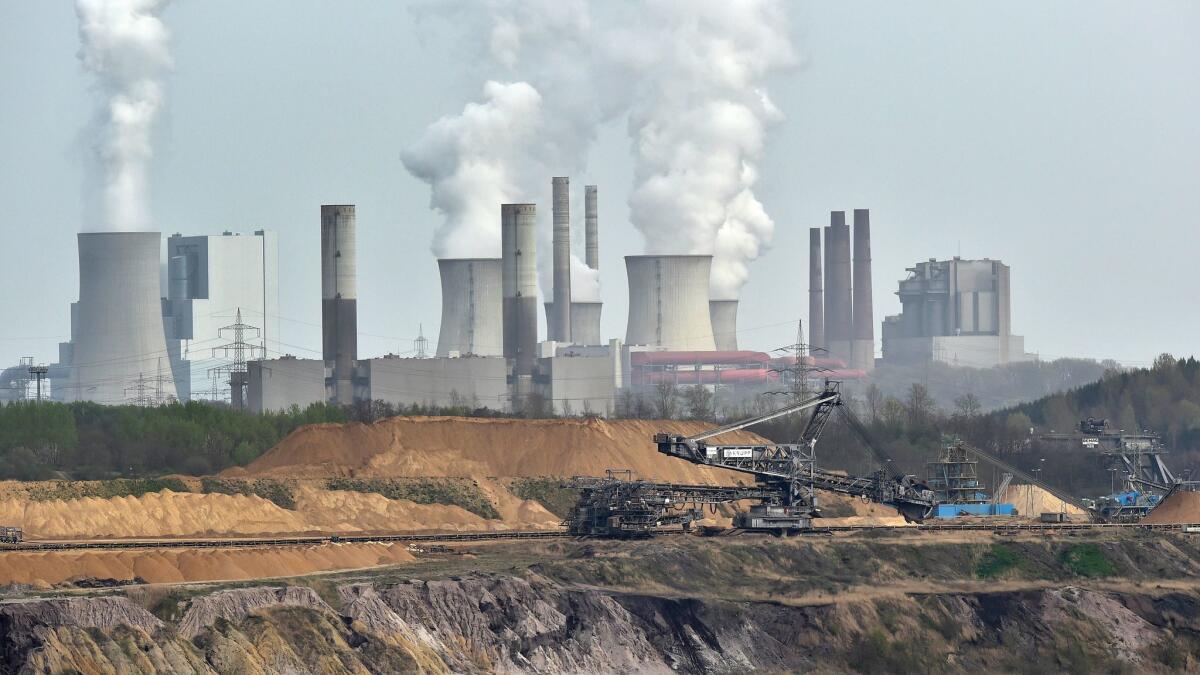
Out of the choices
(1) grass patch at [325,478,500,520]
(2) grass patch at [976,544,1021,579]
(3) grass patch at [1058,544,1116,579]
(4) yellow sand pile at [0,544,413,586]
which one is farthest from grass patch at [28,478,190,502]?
(3) grass patch at [1058,544,1116,579]

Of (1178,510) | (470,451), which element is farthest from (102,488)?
(1178,510)

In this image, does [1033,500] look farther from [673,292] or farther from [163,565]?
[673,292]

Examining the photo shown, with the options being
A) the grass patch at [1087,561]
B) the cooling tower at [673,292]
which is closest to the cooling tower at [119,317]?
the cooling tower at [673,292]

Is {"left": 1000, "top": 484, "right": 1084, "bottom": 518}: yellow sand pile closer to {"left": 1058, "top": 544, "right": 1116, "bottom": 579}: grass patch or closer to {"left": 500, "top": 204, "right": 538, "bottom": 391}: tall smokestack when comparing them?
{"left": 1058, "top": 544, "right": 1116, "bottom": 579}: grass patch

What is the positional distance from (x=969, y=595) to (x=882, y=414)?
312 feet

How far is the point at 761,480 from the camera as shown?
8894cm

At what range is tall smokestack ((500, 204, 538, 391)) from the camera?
15838cm

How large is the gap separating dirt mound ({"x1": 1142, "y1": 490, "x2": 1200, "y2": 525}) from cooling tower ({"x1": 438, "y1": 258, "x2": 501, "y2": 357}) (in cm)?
7946

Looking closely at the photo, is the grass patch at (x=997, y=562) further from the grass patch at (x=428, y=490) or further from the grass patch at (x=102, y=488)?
the grass patch at (x=102, y=488)

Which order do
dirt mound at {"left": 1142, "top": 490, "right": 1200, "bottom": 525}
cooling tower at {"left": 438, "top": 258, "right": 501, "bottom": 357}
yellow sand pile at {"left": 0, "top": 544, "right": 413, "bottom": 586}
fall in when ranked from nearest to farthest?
yellow sand pile at {"left": 0, "top": 544, "right": 413, "bottom": 586} → dirt mound at {"left": 1142, "top": 490, "right": 1200, "bottom": 525} → cooling tower at {"left": 438, "top": 258, "right": 501, "bottom": 357}

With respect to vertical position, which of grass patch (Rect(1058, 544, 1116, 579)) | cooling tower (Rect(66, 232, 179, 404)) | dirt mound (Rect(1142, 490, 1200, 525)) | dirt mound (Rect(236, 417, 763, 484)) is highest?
cooling tower (Rect(66, 232, 179, 404))

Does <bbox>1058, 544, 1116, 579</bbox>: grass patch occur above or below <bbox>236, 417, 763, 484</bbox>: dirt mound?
below

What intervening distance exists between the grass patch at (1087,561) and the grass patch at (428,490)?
27339 millimetres

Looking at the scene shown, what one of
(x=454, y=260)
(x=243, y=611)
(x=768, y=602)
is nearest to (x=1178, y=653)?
(x=768, y=602)
